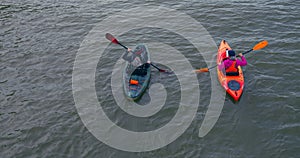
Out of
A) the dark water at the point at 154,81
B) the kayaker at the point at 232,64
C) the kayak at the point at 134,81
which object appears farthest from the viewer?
the kayaker at the point at 232,64

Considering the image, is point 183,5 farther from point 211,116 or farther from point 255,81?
point 211,116

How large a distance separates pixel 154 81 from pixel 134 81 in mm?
1523

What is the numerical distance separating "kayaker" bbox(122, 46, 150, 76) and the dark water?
0.90 meters

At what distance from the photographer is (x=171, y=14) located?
Result: 26031mm

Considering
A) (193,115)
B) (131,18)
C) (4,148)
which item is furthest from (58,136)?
(131,18)

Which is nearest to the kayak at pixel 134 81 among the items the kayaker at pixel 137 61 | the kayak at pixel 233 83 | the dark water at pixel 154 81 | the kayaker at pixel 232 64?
the kayaker at pixel 137 61

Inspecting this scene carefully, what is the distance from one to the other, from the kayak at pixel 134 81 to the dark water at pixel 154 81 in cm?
87

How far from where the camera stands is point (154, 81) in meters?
18.8

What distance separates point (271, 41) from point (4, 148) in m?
17.4

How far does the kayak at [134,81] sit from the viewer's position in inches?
679

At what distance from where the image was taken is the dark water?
48.1 feet

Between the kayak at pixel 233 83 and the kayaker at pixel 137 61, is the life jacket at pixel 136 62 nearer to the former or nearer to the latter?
the kayaker at pixel 137 61

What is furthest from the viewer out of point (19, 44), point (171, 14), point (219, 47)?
point (171, 14)

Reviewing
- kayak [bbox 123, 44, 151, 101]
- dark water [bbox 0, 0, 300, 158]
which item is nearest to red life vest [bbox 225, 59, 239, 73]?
dark water [bbox 0, 0, 300, 158]
